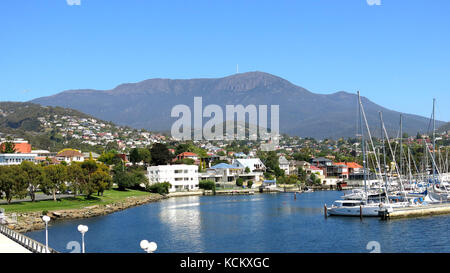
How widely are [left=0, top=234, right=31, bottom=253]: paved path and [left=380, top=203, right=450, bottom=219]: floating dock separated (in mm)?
21655

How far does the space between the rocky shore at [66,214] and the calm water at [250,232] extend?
1.16m

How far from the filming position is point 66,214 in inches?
1253

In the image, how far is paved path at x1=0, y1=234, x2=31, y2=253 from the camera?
1369 cm

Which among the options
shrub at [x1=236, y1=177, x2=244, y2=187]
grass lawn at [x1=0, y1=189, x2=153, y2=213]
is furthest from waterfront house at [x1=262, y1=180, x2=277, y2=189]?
grass lawn at [x1=0, y1=189, x2=153, y2=213]

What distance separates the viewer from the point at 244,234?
80.5ft

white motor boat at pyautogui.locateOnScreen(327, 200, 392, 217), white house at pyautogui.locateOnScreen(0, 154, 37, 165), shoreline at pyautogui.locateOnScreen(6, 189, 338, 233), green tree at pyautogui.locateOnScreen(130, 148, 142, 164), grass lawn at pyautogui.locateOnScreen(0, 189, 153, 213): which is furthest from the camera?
green tree at pyautogui.locateOnScreen(130, 148, 142, 164)

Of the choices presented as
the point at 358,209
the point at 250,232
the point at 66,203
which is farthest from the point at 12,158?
the point at 358,209

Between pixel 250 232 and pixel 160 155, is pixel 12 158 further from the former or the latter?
pixel 250 232

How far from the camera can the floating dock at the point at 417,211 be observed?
95.3ft

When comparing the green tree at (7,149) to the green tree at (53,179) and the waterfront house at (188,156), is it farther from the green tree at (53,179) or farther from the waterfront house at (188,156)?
the green tree at (53,179)

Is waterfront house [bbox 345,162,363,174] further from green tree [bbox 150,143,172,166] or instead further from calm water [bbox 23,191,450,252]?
calm water [bbox 23,191,450,252]
